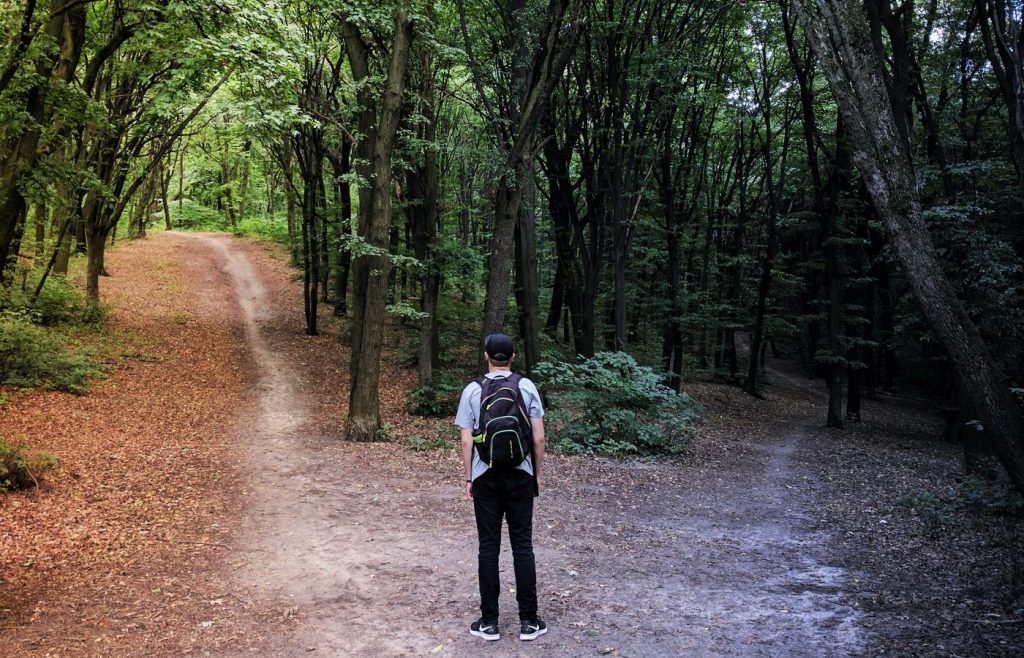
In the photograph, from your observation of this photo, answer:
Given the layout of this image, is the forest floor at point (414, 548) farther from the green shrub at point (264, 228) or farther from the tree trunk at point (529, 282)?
the green shrub at point (264, 228)

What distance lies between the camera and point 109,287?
22656mm

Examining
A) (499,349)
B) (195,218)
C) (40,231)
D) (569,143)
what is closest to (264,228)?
(195,218)

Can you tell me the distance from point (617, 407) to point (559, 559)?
5941 millimetres

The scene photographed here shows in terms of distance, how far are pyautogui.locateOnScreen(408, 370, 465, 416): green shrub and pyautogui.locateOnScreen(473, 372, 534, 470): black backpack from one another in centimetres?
965

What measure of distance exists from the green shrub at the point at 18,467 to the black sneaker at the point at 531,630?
6170 mm

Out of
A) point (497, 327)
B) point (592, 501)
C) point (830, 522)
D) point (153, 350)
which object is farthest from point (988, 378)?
point (153, 350)

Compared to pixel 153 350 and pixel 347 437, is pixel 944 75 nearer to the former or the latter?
pixel 347 437

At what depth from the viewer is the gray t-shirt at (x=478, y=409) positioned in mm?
4027

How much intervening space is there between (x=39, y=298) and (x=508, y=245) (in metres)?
12.4

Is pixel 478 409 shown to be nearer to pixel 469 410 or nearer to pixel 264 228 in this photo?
pixel 469 410

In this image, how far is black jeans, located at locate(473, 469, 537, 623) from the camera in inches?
158

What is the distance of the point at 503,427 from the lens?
3908mm

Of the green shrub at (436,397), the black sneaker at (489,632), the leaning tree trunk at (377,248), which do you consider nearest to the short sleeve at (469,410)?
the black sneaker at (489,632)

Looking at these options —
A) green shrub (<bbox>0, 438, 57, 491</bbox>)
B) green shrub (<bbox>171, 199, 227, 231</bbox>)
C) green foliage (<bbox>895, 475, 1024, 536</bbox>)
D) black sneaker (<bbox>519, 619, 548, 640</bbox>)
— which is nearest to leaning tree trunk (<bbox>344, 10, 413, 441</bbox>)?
green shrub (<bbox>0, 438, 57, 491</bbox>)
